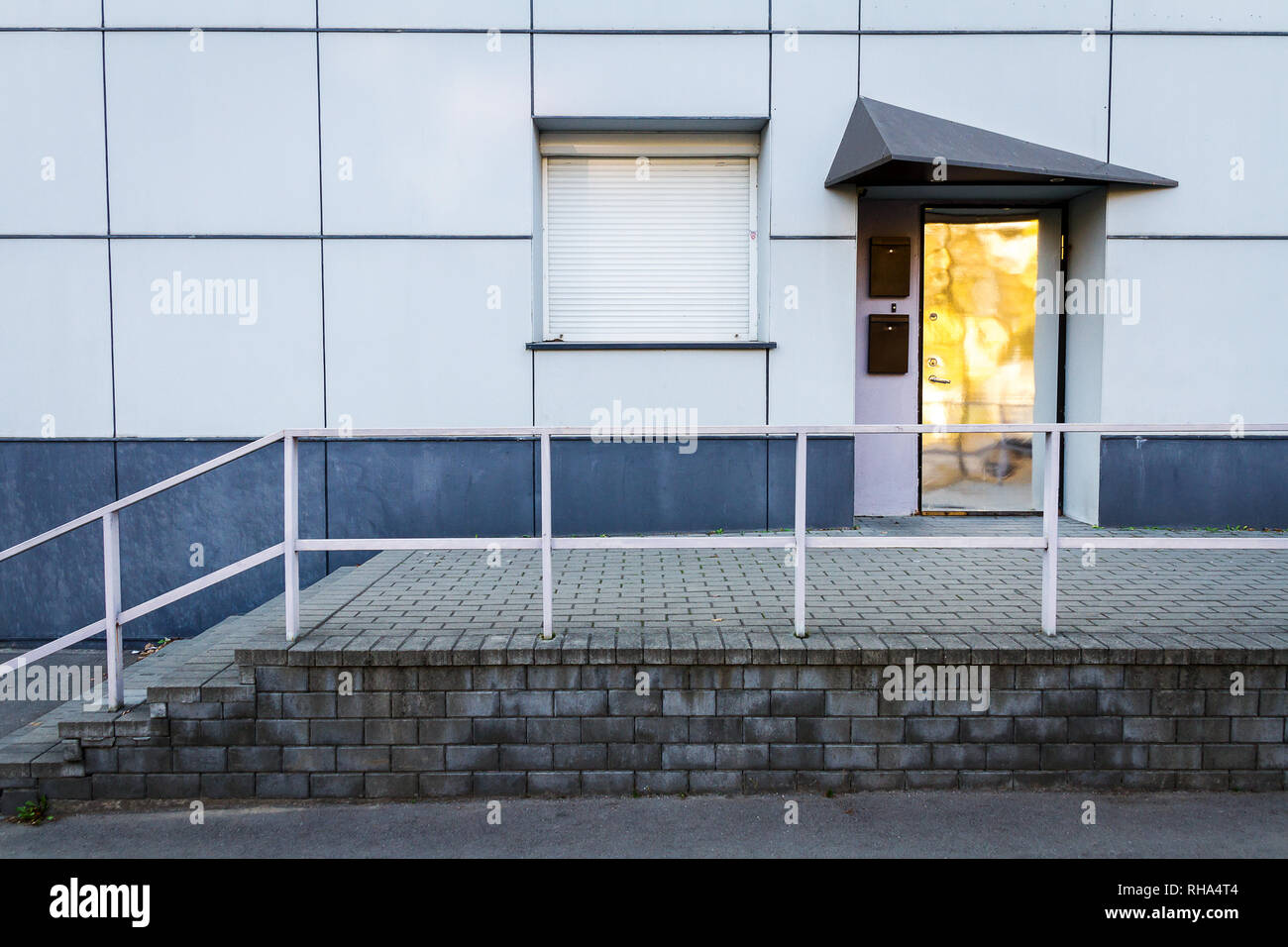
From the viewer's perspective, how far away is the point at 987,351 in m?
8.49

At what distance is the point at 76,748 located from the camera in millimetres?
4312

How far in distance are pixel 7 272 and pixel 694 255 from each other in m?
5.96

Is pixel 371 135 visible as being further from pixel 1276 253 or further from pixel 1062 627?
pixel 1276 253

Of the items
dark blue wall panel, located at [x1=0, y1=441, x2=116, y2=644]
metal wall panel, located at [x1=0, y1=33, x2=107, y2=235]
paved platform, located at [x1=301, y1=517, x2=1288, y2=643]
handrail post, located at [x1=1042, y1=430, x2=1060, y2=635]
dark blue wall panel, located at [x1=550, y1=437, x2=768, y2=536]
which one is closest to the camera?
handrail post, located at [x1=1042, y1=430, x2=1060, y2=635]

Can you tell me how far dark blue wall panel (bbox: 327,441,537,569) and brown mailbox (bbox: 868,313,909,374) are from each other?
3395mm

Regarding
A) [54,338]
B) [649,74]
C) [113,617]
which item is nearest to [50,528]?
[54,338]

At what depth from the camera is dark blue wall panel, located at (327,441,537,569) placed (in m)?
7.57

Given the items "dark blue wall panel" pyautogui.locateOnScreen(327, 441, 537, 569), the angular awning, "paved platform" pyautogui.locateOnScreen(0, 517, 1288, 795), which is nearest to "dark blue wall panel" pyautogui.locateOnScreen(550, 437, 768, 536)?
"dark blue wall panel" pyautogui.locateOnScreen(327, 441, 537, 569)

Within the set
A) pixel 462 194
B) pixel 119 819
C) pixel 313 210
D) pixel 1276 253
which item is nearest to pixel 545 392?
pixel 462 194

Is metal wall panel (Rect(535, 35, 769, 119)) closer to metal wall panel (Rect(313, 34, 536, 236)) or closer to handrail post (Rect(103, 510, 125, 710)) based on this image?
metal wall panel (Rect(313, 34, 536, 236))

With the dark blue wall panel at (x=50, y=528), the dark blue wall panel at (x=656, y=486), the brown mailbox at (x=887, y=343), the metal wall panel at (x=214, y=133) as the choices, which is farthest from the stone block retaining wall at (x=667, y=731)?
the metal wall panel at (x=214, y=133)

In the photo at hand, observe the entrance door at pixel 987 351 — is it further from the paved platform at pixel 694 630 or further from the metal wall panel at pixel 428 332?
the metal wall panel at pixel 428 332

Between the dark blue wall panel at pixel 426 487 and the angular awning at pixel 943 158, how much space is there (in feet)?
12.1

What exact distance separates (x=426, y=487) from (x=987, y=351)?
217 inches
